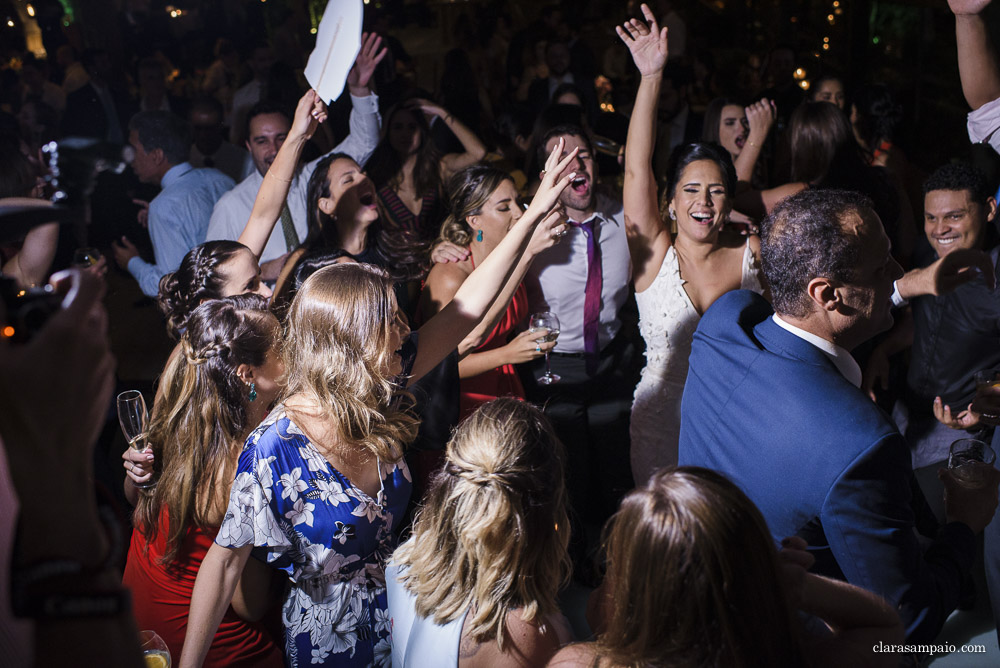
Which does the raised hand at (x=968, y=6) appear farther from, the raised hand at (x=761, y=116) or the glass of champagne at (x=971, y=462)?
the glass of champagne at (x=971, y=462)

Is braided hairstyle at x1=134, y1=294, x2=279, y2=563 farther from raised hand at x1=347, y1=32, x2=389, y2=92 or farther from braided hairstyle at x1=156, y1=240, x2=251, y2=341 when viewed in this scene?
raised hand at x1=347, y1=32, x2=389, y2=92

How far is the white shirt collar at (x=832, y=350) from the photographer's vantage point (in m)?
1.60

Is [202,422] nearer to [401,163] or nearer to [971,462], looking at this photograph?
[971,462]

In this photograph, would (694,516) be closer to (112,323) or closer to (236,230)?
(236,230)

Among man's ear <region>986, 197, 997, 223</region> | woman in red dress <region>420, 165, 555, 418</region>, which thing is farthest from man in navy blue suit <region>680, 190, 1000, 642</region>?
man's ear <region>986, 197, 997, 223</region>

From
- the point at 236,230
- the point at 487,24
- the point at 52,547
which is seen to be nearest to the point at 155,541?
the point at 52,547

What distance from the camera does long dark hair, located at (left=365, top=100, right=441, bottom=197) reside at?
3992 millimetres

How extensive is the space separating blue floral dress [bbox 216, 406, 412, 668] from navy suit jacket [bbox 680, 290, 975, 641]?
0.81m

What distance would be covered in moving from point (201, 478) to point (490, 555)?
840 mm

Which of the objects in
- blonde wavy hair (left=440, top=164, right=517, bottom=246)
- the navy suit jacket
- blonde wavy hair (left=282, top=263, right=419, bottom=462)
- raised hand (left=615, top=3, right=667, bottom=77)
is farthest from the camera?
blonde wavy hair (left=440, top=164, right=517, bottom=246)

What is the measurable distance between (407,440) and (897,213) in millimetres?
2859

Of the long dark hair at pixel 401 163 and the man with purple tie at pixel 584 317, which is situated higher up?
the long dark hair at pixel 401 163

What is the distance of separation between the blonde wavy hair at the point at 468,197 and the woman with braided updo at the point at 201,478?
121cm

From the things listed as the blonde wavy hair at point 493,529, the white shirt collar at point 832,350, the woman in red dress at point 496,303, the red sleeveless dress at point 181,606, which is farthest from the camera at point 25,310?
the woman in red dress at point 496,303
